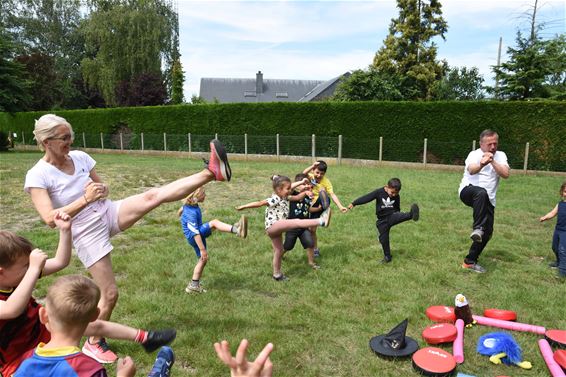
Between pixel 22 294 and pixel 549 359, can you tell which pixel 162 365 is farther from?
pixel 549 359

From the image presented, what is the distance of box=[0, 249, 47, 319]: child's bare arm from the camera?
2.38 metres

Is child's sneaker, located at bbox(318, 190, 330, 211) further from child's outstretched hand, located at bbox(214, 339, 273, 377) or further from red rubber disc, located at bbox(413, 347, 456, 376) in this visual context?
child's outstretched hand, located at bbox(214, 339, 273, 377)

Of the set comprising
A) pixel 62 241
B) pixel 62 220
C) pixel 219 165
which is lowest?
pixel 62 241

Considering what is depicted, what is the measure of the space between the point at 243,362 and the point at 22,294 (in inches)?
58.5

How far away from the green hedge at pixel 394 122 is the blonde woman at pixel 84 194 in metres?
19.8

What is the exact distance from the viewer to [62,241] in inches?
112

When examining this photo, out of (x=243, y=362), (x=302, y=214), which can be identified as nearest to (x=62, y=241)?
(x=243, y=362)

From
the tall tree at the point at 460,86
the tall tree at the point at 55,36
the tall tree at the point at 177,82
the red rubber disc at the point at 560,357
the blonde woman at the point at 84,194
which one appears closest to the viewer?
the blonde woman at the point at 84,194

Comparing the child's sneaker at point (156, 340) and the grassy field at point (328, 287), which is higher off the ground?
the child's sneaker at point (156, 340)

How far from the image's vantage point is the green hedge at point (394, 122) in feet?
63.5

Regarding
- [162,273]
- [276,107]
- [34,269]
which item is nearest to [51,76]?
[276,107]

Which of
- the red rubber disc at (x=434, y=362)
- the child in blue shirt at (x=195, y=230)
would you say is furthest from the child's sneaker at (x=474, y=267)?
the child in blue shirt at (x=195, y=230)

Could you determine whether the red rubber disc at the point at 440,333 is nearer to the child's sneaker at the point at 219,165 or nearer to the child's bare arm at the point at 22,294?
the child's sneaker at the point at 219,165

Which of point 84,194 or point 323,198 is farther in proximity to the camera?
point 323,198
